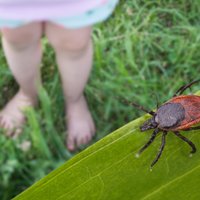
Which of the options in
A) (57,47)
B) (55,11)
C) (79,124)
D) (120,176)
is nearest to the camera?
(120,176)

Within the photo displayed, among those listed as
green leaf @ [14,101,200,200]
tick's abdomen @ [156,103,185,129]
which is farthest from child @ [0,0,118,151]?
green leaf @ [14,101,200,200]

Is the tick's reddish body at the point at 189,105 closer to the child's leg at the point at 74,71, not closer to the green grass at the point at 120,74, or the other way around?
the child's leg at the point at 74,71

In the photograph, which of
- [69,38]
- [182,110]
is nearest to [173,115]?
[182,110]

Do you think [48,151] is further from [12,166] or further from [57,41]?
[57,41]

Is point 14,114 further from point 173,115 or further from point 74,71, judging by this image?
point 173,115

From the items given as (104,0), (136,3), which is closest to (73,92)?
(104,0)

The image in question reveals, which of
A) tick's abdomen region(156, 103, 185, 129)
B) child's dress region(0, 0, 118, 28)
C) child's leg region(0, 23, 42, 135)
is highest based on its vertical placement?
tick's abdomen region(156, 103, 185, 129)

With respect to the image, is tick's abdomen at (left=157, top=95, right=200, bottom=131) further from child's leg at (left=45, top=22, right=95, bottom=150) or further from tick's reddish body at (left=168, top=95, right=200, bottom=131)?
child's leg at (left=45, top=22, right=95, bottom=150)
